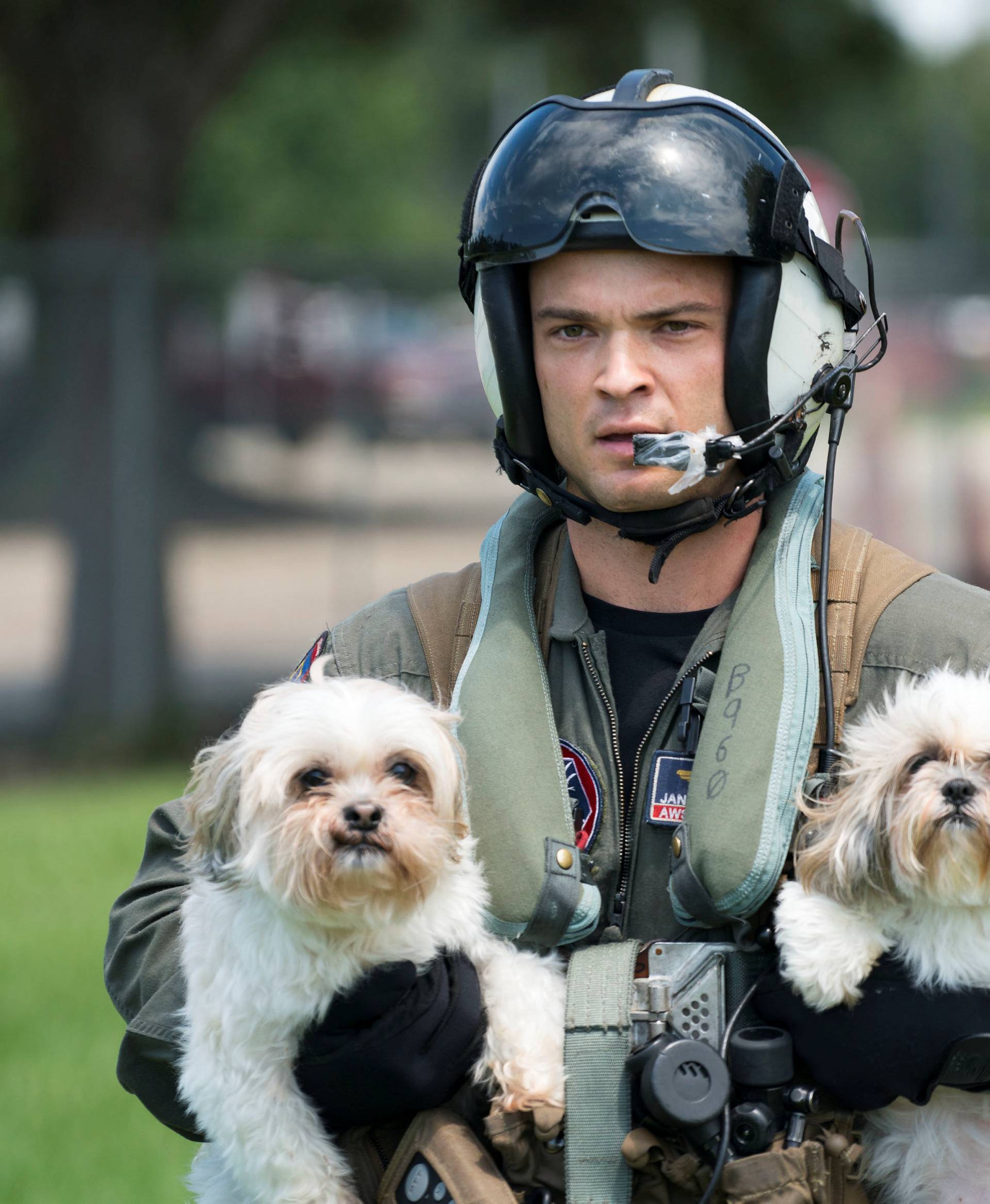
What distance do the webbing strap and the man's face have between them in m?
1.00

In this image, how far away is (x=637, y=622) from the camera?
3658 millimetres

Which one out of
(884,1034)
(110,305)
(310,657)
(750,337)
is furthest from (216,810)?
(110,305)

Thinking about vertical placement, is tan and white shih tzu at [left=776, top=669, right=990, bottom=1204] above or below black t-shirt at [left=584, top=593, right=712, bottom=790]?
below

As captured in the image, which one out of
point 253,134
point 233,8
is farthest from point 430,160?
point 233,8

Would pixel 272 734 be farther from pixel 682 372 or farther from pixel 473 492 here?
pixel 473 492

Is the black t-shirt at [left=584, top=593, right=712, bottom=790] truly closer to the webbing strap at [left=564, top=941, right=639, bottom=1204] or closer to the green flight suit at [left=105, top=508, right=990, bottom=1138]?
the green flight suit at [left=105, top=508, right=990, bottom=1138]

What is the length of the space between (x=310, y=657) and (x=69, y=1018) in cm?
446

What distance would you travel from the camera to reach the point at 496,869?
10.9ft

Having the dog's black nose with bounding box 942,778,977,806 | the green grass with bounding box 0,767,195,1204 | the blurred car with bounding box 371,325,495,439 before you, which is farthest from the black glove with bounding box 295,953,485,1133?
the blurred car with bounding box 371,325,495,439

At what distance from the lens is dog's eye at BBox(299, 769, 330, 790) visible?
327cm

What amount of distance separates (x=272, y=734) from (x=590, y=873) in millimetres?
722

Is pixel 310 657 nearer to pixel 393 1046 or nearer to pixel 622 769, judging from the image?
pixel 622 769

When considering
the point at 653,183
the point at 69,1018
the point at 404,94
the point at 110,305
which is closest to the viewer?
the point at 653,183

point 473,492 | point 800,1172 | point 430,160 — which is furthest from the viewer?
point 430,160
